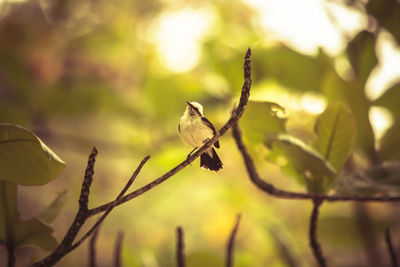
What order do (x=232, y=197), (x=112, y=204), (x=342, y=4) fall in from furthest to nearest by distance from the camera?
(x=232, y=197)
(x=342, y=4)
(x=112, y=204)

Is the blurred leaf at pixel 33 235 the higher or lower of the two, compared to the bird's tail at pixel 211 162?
lower

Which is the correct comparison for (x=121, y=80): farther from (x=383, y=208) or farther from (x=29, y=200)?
(x=383, y=208)

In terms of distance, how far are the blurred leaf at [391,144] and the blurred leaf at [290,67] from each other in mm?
243

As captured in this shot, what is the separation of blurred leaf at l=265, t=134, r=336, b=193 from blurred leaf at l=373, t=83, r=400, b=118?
0.40 metres

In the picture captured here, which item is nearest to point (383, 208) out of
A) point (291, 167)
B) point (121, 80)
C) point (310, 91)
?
point (310, 91)

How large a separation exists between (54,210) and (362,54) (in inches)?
29.1

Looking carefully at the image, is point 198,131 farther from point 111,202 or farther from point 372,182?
point 372,182

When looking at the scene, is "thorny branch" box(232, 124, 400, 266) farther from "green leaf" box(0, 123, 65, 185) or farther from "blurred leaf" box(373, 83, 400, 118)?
"blurred leaf" box(373, 83, 400, 118)

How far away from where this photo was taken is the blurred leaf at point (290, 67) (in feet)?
3.05

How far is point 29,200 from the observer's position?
2115mm

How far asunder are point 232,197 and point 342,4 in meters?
1.08

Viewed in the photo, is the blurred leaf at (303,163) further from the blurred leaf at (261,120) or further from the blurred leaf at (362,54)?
the blurred leaf at (362,54)

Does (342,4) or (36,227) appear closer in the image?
(36,227)

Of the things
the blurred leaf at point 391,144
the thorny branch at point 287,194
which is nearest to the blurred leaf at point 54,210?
the thorny branch at point 287,194
